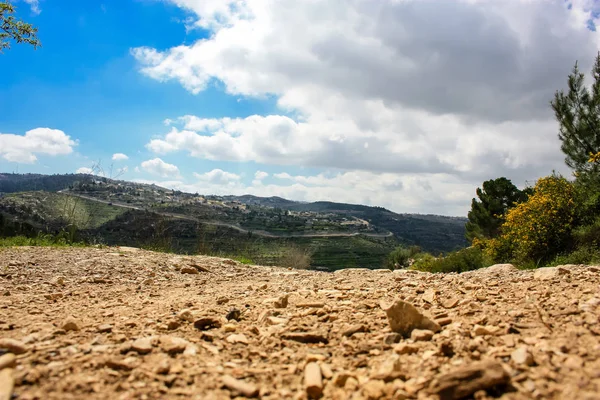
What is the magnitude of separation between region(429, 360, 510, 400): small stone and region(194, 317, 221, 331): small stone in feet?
6.81

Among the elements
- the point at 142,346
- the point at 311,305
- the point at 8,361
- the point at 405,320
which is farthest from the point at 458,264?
the point at 8,361

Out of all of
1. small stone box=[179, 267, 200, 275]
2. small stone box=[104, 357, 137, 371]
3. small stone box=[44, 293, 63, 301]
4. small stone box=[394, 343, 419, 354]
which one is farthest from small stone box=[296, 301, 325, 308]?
small stone box=[179, 267, 200, 275]

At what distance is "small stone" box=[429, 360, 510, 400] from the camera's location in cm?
208

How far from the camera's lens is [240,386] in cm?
232

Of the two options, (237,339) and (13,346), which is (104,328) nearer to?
(13,346)

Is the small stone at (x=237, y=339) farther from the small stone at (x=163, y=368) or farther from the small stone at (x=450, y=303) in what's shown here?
the small stone at (x=450, y=303)

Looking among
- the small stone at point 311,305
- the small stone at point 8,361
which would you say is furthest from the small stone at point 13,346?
the small stone at point 311,305

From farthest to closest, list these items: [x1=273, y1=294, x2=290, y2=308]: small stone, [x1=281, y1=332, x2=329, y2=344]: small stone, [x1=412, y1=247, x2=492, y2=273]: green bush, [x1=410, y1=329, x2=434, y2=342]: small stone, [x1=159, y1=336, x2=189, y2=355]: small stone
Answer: [x1=412, y1=247, x2=492, y2=273]: green bush, [x1=273, y1=294, x2=290, y2=308]: small stone, [x1=281, y1=332, x2=329, y2=344]: small stone, [x1=410, y1=329, x2=434, y2=342]: small stone, [x1=159, y1=336, x2=189, y2=355]: small stone

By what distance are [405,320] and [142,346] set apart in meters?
2.01

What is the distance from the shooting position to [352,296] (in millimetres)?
4781

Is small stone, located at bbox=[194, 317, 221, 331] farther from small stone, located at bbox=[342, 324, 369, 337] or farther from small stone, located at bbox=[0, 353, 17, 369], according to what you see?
small stone, located at bbox=[0, 353, 17, 369]

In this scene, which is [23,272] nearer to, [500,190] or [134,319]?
[134,319]

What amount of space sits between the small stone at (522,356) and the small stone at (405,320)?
2.50ft

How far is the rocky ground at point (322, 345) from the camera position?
2.21 m
